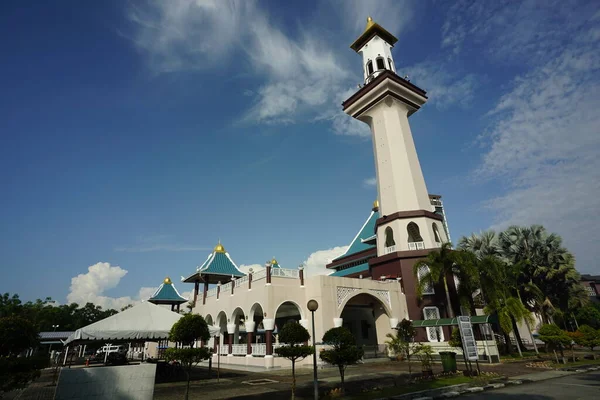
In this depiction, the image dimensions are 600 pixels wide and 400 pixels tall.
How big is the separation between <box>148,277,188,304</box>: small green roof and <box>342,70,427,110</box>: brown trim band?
95.0 feet

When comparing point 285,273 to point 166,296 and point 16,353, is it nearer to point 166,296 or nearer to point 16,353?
point 16,353

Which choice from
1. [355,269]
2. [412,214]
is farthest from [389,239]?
[355,269]

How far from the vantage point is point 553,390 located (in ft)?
36.0

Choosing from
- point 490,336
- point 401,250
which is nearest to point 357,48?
point 401,250

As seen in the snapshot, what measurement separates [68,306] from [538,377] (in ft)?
259

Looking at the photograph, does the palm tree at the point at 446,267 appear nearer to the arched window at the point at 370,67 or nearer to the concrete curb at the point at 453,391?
the concrete curb at the point at 453,391

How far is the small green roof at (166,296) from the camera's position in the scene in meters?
37.1

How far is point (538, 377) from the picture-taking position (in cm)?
1395

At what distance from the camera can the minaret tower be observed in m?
27.7

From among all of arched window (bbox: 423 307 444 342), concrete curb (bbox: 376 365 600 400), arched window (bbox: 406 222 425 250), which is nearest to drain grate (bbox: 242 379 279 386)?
concrete curb (bbox: 376 365 600 400)

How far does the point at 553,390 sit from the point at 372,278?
1900 cm

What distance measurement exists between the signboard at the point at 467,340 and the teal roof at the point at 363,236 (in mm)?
21104

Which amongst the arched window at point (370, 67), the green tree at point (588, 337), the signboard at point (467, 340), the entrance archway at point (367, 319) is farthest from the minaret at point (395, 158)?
the signboard at point (467, 340)

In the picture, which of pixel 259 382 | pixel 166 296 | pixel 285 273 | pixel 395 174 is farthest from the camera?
pixel 166 296
